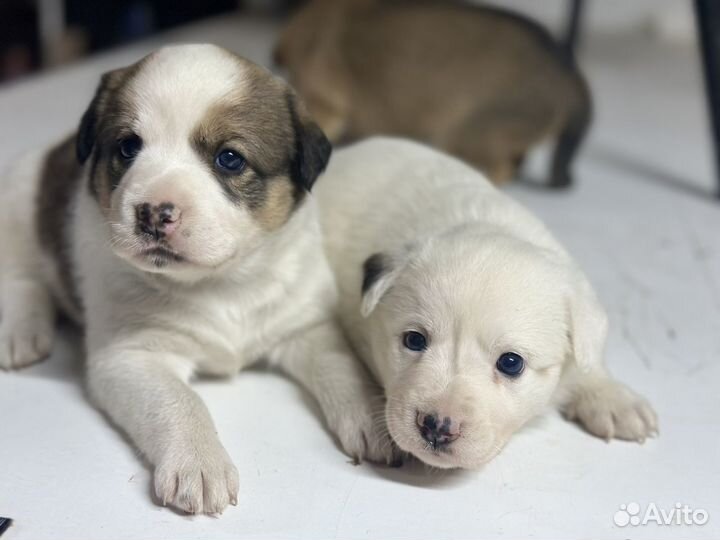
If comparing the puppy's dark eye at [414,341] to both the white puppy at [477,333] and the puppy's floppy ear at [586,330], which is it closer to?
the white puppy at [477,333]

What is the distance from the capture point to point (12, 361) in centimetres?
→ 322

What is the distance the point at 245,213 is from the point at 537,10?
16.5 feet

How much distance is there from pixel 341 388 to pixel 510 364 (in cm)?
62

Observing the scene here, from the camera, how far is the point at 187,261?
267 cm

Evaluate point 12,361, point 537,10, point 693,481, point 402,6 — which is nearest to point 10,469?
point 12,361

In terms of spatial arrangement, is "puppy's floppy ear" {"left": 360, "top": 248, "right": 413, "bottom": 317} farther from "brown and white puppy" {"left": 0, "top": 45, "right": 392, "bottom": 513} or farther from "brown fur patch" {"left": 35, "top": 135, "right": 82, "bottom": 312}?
"brown fur patch" {"left": 35, "top": 135, "right": 82, "bottom": 312}

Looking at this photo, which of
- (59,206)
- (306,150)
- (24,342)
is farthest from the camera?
(59,206)

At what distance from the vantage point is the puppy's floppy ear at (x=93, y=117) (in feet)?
9.66

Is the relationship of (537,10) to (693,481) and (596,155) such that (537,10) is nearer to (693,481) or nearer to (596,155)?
(596,155)

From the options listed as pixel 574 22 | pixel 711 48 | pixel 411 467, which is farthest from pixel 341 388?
pixel 574 22

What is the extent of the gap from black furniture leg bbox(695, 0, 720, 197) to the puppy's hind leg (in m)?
2.57

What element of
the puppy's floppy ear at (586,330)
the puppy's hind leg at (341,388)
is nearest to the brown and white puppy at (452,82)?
the puppy's hind leg at (341,388)

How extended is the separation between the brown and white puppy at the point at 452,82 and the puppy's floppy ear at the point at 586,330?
2.38 metres

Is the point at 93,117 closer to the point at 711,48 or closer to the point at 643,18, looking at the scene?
the point at 711,48
